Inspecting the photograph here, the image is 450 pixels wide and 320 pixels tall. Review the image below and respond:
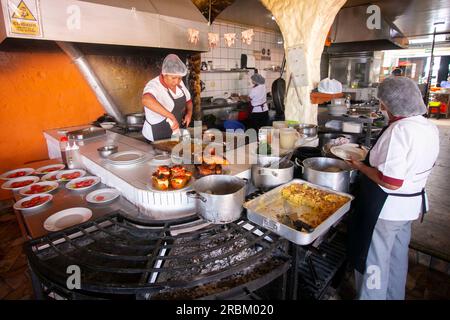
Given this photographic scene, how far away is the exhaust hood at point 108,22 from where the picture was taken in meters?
2.43

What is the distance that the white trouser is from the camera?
1821 mm

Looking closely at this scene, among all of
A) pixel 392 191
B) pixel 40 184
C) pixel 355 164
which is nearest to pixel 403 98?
pixel 355 164

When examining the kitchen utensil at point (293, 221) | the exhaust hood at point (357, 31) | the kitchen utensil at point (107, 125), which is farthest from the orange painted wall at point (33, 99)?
the exhaust hood at point (357, 31)

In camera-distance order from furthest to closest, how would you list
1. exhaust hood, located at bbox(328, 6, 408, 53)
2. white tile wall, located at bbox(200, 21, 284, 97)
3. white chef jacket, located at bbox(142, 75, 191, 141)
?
white tile wall, located at bbox(200, 21, 284, 97) → exhaust hood, located at bbox(328, 6, 408, 53) → white chef jacket, located at bbox(142, 75, 191, 141)

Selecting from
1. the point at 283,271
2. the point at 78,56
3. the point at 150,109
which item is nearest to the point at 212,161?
the point at 283,271

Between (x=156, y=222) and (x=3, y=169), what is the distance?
3.46 meters

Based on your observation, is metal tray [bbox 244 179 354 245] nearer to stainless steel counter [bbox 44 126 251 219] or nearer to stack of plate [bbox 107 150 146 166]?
stainless steel counter [bbox 44 126 251 219]

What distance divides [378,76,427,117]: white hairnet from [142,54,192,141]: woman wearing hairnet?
1.75m

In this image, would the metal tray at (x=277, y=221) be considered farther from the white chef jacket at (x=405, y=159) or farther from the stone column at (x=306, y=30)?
the stone column at (x=306, y=30)

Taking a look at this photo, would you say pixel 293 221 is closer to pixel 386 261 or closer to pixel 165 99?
pixel 386 261

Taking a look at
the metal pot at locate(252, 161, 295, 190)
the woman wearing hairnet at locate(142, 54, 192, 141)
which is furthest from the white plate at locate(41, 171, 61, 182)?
the metal pot at locate(252, 161, 295, 190)

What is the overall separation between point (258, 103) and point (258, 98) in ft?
0.38

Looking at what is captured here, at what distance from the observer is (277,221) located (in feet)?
4.45
